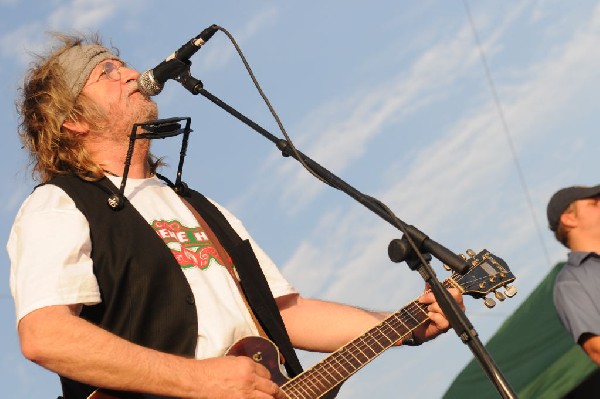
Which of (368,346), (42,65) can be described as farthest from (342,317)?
(42,65)

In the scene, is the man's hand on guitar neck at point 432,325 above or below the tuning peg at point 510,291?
above

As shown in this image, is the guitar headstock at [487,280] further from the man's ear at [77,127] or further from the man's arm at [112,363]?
the man's ear at [77,127]

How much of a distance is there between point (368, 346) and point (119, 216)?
1.02 metres

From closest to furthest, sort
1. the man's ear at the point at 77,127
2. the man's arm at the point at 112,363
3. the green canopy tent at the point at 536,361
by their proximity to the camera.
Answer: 1. the man's arm at the point at 112,363
2. the man's ear at the point at 77,127
3. the green canopy tent at the point at 536,361

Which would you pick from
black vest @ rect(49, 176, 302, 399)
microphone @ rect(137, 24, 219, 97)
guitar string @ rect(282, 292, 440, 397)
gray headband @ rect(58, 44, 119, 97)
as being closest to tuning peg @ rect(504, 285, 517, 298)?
guitar string @ rect(282, 292, 440, 397)

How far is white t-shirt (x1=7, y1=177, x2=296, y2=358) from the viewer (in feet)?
9.65

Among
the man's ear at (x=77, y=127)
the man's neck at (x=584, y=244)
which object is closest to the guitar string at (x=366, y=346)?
the man's ear at (x=77, y=127)

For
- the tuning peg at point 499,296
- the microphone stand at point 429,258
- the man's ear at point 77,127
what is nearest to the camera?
the microphone stand at point 429,258

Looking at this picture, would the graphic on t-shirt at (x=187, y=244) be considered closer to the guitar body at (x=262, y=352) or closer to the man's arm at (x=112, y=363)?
the guitar body at (x=262, y=352)

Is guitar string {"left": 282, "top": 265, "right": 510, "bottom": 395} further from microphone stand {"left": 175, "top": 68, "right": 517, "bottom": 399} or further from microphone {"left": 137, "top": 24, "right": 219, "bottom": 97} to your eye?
microphone {"left": 137, "top": 24, "right": 219, "bottom": 97}

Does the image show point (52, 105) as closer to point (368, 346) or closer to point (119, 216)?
point (119, 216)

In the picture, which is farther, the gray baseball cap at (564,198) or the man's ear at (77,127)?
the gray baseball cap at (564,198)

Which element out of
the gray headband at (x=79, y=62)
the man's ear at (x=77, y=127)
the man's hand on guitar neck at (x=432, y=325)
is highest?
the gray headband at (x=79, y=62)

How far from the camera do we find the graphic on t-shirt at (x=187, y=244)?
130 inches
